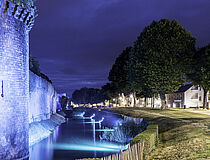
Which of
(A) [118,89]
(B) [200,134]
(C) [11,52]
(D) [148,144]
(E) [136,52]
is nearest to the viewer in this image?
(D) [148,144]

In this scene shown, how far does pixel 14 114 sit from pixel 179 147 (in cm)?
1178

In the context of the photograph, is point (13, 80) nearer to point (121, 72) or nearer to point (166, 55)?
point (166, 55)

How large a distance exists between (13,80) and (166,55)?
31109 millimetres

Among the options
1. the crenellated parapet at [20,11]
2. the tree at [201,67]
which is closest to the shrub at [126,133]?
the crenellated parapet at [20,11]

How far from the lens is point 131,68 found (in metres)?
52.5

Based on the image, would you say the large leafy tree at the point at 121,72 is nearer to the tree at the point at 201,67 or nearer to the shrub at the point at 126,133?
the tree at the point at 201,67

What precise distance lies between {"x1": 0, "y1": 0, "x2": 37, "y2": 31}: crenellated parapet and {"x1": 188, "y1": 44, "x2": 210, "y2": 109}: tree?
28573mm

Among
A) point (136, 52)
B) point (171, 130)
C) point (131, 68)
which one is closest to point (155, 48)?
point (136, 52)

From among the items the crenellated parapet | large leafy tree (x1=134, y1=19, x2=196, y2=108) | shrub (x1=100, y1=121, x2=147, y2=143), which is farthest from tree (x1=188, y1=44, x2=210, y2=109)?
the crenellated parapet

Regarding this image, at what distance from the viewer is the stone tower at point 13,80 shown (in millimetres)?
16984

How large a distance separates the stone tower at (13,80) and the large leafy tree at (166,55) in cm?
2814

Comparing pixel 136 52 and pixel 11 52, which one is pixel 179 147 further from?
pixel 136 52

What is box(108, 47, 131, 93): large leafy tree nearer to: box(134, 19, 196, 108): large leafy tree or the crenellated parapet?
box(134, 19, 196, 108): large leafy tree

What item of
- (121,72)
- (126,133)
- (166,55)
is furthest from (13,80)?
(121,72)
